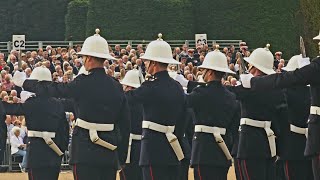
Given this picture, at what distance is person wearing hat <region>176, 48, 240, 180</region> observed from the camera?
59.0ft

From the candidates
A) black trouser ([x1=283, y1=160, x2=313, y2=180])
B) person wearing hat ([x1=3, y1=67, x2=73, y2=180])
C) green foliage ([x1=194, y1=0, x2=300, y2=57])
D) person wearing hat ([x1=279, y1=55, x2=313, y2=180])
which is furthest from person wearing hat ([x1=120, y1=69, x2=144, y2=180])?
green foliage ([x1=194, y1=0, x2=300, y2=57])

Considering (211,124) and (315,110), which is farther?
(211,124)

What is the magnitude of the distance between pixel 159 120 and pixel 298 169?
217 centimetres

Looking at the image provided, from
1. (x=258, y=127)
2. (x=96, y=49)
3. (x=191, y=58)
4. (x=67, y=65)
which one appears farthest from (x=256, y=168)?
(x=191, y=58)

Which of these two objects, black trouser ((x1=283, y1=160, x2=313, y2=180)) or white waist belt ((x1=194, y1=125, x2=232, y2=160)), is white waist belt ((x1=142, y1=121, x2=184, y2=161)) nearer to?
white waist belt ((x1=194, y1=125, x2=232, y2=160))

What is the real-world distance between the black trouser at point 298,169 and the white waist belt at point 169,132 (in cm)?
162

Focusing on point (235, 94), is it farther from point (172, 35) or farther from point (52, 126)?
point (172, 35)

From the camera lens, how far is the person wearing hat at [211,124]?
1798 cm

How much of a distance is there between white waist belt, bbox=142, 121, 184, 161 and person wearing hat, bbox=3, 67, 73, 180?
2041 millimetres

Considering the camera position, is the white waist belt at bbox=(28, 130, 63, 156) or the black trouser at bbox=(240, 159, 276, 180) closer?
the black trouser at bbox=(240, 159, 276, 180)

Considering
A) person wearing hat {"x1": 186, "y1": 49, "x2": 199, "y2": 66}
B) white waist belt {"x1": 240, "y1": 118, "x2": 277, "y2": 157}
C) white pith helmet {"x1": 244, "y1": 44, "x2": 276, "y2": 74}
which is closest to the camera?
white pith helmet {"x1": 244, "y1": 44, "x2": 276, "y2": 74}

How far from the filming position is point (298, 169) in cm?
1803

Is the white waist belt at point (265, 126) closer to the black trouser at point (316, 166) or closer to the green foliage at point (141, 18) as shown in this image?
the black trouser at point (316, 166)

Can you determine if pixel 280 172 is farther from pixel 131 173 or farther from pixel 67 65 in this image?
pixel 67 65
